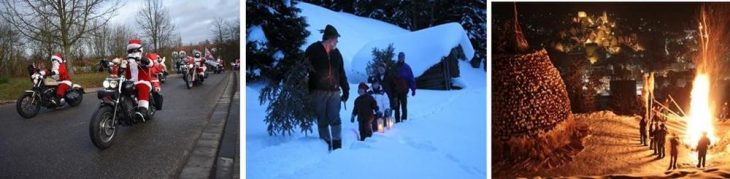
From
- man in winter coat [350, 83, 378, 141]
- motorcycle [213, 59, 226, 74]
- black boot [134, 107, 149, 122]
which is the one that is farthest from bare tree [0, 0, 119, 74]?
man in winter coat [350, 83, 378, 141]

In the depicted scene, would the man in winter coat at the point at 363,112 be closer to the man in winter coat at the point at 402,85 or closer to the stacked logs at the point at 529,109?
the man in winter coat at the point at 402,85

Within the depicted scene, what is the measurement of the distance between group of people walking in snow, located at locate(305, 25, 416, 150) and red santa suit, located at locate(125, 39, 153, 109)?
0.96 meters

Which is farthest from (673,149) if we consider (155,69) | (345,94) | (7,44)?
(7,44)

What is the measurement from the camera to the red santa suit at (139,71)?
12.1ft

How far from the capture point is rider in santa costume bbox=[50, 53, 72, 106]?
12.0 feet

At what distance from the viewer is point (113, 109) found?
3.74 m

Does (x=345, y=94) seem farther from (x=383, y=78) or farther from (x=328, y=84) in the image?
(x=383, y=78)

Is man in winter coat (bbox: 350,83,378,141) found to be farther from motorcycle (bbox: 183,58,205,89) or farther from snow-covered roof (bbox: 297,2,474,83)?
motorcycle (bbox: 183,58,205,89)

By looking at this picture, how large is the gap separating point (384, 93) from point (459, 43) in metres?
0.61

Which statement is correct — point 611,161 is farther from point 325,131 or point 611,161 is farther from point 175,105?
point 175,105

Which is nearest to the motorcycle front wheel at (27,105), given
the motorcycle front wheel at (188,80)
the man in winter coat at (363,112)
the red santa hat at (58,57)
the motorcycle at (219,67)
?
the red santa hat at (58,57)

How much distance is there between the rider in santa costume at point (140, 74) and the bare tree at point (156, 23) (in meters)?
0.08

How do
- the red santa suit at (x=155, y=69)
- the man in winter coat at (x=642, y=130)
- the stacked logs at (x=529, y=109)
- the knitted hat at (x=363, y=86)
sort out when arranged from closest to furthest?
the red santa suit at (x=155, y=69), the knitted hat at (x=363, y=86), the stacked logs at (x=529, y=109), the man in winter coat at (x=642, y=130)

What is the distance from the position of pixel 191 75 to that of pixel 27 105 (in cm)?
92
